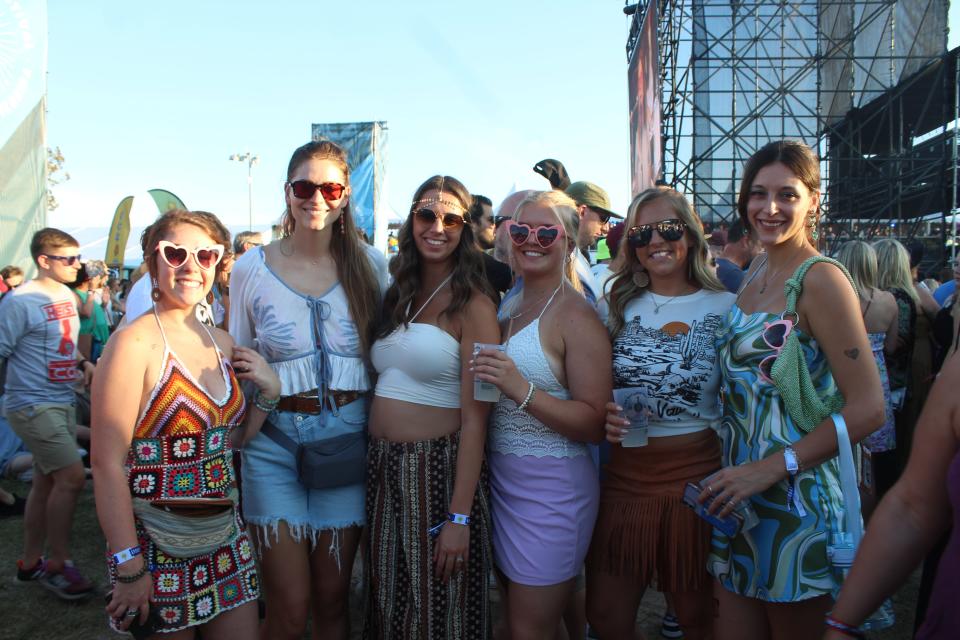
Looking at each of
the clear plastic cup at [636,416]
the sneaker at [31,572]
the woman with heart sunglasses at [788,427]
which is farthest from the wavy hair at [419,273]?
the sneaker at [31,572]

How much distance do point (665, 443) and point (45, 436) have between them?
3830 millimetres

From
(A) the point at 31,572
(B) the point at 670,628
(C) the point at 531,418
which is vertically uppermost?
(C) the point at 531,418

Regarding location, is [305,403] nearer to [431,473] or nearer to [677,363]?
[431,473]

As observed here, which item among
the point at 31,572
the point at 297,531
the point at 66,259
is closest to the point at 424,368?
the point at 297,531

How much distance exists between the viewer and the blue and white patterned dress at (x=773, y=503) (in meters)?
1.97

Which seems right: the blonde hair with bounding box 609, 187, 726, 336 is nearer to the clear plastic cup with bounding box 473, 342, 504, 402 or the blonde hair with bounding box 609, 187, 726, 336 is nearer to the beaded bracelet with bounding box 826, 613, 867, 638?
the clear plastic cup with bounding box 473, 342, 504, 402

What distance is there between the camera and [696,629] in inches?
91.8

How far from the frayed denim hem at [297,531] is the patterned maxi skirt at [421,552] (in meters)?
0.14

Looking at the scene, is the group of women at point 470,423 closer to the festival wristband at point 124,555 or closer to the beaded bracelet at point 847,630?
the festival wristband at point 124,555

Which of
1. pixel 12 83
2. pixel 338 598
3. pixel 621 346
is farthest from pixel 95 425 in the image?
pixel 12 83

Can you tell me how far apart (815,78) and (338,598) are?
18795mm

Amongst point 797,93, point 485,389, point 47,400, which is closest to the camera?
point 485,389

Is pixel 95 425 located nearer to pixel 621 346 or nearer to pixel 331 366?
pixel 331 366

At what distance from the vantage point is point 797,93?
16344 millimetres
